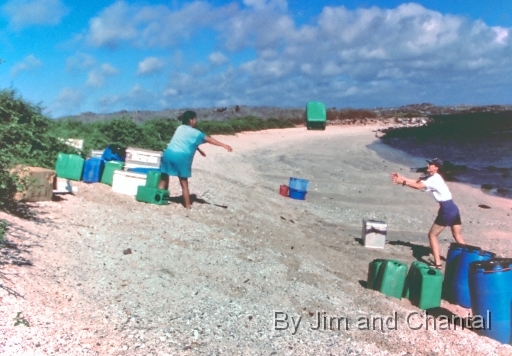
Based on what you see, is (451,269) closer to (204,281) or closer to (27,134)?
(204,281)

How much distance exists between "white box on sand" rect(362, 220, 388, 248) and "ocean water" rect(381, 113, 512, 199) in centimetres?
921

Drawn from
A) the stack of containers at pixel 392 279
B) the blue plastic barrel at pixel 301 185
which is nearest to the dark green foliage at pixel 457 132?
the blue plastic barrel at pixel 301 185

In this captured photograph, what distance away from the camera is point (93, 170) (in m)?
11.5

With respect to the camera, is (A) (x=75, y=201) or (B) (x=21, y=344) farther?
(A) (x=75, y=201)

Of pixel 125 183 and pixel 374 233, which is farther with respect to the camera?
pixel 125 183

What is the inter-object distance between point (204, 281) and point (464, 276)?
342 cm

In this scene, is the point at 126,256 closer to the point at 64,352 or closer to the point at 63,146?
the point at 64,352

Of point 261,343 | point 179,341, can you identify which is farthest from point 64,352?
point 261,343

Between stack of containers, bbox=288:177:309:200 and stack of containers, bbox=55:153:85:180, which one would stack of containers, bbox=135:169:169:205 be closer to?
stack of containers, bbox=55:153:85:180

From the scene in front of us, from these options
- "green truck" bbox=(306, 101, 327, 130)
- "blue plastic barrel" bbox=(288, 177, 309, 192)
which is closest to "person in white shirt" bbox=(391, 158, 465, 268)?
"blue plastic barrel" bbox=(288, 177, 309, 192)

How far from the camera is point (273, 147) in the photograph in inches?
1137

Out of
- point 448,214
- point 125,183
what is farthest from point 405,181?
point 125,183

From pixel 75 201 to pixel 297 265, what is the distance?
3.79 metres

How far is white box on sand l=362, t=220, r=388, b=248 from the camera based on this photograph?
1083 centimetres
